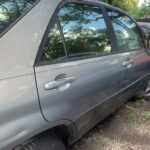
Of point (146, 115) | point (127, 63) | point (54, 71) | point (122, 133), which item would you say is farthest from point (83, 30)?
point (146, 115)

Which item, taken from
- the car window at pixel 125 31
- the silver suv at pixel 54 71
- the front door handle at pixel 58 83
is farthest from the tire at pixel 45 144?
the car window at pixel 125 31

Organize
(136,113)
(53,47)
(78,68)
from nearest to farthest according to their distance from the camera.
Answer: (53,47), (78,68), (136,113)

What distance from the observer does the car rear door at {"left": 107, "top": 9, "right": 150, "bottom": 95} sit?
3.80 metres

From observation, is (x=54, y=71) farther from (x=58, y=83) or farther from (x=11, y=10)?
(x=11, y=10)

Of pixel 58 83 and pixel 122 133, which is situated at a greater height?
pixel 58 83

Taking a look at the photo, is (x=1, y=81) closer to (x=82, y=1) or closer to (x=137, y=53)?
(x=82, y=1)

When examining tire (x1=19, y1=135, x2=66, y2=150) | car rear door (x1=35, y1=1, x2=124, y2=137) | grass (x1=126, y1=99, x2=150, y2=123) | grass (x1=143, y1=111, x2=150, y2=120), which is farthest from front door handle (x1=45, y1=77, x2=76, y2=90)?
grass (x1=143, y1=111, x2=150, y2=120)

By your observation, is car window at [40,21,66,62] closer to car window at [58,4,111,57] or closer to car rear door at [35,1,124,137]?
car rear door at [35,1,124,137]

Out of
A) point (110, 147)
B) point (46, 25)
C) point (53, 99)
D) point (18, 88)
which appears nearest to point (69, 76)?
point (53, 99)

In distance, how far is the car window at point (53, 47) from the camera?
230cm

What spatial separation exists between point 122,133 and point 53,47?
76.1 inches

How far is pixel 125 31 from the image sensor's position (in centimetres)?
412

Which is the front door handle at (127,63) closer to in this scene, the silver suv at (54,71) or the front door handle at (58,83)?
the silver suv at (54,71)

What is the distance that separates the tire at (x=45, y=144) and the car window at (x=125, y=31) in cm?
167
